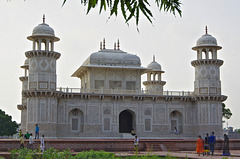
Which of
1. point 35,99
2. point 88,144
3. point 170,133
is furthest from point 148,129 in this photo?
point 88,144

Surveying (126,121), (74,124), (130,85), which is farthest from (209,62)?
(74,124)

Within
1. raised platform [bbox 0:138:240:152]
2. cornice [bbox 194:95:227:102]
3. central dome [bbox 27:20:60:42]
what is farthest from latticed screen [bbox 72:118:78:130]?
cornice [bbox 194:95:227:102]

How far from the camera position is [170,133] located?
35188 millimetres

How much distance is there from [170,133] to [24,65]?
17.9m

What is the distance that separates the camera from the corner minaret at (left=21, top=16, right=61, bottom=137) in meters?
30.8

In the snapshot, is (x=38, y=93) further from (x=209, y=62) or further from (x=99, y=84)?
(x=209, y=62)

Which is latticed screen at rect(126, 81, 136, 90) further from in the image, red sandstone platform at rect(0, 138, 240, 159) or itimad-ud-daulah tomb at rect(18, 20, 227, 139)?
red sandstone platform at rect(0, 138, 240, 159)

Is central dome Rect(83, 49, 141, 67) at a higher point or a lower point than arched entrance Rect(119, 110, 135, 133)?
higher

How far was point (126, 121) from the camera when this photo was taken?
36094 mm

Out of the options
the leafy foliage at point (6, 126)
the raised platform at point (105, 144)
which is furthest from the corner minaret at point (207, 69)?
the leafy foliage at point (6, 126)

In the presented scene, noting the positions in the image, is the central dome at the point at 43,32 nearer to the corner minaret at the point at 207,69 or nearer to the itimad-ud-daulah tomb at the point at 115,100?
the itimad-ud-daulah tomb at the point at 115,100

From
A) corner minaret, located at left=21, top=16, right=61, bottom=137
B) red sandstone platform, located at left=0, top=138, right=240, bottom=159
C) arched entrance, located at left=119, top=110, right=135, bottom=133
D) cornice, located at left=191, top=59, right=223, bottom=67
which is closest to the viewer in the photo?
red sandstone platform, located at left=0, top=138, right=240, bottom=159

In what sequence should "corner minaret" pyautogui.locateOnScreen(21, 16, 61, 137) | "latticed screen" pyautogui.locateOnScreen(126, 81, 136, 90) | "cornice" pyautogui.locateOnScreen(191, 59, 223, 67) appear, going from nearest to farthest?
"corner minaret" pyautogui.locateOnScreen(21, 16, 61, 137)
"cornice" pyautogui.locateOnScreen(191, 59, 223, 67)
"latticed screen" pyautogui.locateOnScreen(126, 81, 136, 90)

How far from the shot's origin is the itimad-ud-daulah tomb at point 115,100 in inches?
1237
